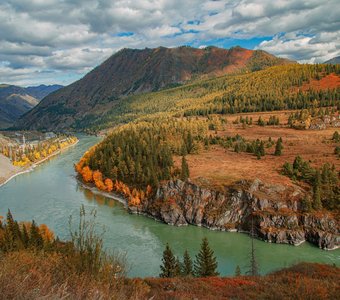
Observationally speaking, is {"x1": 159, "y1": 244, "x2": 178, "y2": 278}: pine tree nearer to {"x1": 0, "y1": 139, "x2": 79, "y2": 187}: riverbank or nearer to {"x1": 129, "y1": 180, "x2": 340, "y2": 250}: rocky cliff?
{"x1": 129, "y1": 180, "x2": 340, "y2": 250}: rocky cliff

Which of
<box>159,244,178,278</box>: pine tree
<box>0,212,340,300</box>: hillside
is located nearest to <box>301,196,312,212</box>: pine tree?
<box>0,212,340,300</box>: hillside

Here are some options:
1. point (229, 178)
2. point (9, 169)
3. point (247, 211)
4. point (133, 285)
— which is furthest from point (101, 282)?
point (9, 169)

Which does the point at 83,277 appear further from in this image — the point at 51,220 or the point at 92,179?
the point at 92,179

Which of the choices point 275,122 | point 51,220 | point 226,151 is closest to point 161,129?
point 226,151

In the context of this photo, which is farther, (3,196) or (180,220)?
(3,196)

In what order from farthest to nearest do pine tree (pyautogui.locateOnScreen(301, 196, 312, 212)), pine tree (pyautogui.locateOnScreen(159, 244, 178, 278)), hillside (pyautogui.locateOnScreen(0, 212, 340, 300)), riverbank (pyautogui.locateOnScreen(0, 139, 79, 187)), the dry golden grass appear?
riverbank (pyautogui.locateOnScreen(0, 139, 79, 187)) → the dry golden grass → pine tree (pyautogui.locateOnScreen(301, 196, 312, 212)) → pine tree (pyautogui.locateOnScreen(159, 244, 178, 278)) → hillside (pyautogui.locateOnScreen(0, 212, 340, 300))

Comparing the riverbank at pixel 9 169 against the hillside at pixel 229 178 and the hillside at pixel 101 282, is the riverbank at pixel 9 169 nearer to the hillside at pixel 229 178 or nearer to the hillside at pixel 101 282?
the hillside at pixel 229 178
